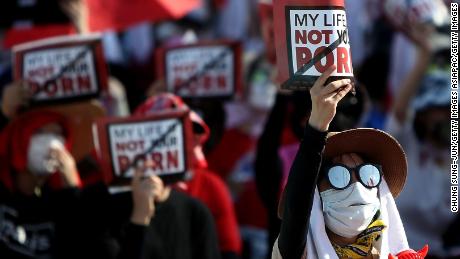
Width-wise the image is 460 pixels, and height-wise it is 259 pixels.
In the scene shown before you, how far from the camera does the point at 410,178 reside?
302 inches

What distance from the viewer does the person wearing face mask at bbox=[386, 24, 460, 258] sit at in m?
7.47

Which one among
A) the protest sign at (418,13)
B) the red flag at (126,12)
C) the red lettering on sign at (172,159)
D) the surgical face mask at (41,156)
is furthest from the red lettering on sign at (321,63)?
the red flag at (126,12)

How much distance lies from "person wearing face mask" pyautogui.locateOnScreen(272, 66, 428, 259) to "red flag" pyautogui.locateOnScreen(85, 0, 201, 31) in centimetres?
339

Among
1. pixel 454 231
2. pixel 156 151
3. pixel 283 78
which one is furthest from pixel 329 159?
pixel 454 231

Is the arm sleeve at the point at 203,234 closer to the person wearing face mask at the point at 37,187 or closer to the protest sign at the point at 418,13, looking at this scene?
Result: the person wearing face mask at the point at 37,187

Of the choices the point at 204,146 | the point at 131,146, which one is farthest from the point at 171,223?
the point at 204,146

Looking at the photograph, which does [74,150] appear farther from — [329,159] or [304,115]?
[329,159]

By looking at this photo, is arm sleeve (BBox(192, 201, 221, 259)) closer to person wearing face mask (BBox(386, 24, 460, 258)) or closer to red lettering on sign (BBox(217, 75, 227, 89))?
red lettering on sign (BBox(217, 75, 227, 89))

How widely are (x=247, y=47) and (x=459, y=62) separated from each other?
2498mm

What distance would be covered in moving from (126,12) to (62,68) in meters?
1.11

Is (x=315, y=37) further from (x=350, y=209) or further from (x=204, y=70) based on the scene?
(x=204, y=70)

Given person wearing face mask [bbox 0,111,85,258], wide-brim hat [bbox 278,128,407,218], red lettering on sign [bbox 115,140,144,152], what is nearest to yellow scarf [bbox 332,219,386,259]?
wide-brim hat [bbox 278,128,407,218]

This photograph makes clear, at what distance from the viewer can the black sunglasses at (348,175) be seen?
4562 mm

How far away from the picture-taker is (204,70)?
7.33 metres
